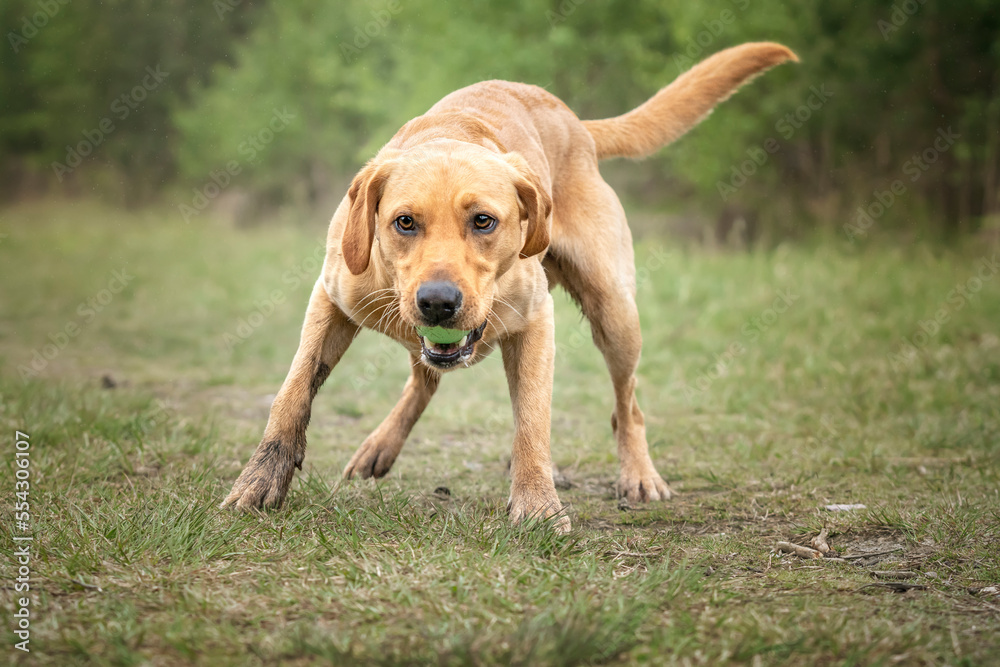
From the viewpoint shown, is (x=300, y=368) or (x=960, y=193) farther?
(x=960, y=193)

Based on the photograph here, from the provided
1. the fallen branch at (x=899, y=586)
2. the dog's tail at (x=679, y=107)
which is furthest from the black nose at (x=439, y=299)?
the dog's tail at (x=679, y=107)

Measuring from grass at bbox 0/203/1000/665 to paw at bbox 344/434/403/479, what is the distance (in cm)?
18

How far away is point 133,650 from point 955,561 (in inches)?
100

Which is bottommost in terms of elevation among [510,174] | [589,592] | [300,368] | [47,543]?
[589,592]

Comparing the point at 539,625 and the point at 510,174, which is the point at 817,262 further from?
the point at 539,625

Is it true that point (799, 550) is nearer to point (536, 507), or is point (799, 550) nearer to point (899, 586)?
point (899, 586)

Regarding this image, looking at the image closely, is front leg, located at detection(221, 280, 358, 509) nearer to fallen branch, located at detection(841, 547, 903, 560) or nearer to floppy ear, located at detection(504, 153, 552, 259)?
floppy ear, located at detection(504, 153, 552, 259)

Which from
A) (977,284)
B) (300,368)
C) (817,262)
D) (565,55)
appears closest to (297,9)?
(565,55)

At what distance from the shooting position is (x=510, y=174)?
3229 millimetres

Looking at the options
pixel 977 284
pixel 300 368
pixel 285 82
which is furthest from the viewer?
pixel 285 82

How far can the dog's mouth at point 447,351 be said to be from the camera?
3104 millimetres

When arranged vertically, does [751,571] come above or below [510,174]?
below

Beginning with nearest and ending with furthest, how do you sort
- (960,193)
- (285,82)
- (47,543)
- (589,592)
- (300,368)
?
(589,592)
(47,543)
(300,368)
(960,193)
(285,82)

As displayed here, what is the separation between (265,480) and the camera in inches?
125
